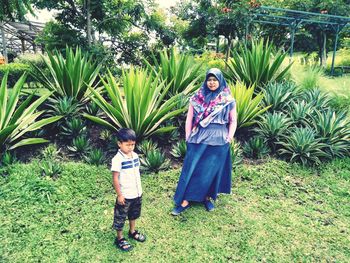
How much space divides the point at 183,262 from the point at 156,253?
0.29m

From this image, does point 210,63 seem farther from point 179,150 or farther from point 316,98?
point 179,150

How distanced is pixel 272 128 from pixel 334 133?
39.9 inches

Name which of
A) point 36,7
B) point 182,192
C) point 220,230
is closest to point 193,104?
point 182,192

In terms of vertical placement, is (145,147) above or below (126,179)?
below

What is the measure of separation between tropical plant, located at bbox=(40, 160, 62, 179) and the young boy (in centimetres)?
157

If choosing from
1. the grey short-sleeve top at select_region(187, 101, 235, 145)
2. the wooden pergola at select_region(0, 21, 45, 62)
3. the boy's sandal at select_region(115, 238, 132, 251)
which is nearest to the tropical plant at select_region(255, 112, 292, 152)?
the grey short-sleeve top at select_region(187, 101, 235, 145)

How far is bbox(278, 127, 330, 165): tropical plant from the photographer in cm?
480

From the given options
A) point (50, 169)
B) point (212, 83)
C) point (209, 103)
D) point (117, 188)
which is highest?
point (212, 83)

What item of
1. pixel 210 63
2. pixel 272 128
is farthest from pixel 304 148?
pixel 210 63

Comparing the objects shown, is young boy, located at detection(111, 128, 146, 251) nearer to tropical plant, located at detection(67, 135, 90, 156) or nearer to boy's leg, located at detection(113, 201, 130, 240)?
boy's leg, located at detection(113, 201, 130, 240)

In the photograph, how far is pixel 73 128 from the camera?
4.93m

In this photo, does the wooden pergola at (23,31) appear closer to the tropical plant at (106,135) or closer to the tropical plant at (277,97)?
the tropical plant at (106,135)

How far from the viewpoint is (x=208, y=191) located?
3920 mm

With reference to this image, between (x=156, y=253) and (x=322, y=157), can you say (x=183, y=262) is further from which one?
(x=322, y=157)
